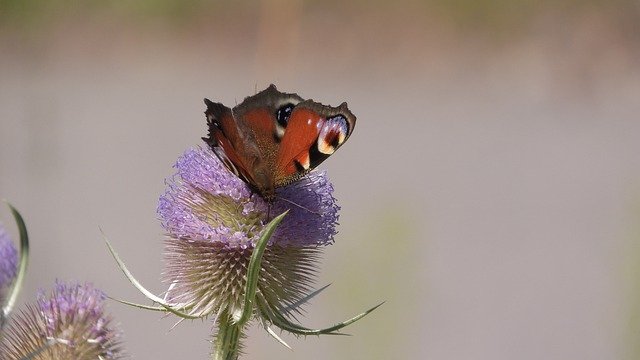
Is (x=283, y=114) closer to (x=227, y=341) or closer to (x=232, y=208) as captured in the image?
(x=232, y=208)

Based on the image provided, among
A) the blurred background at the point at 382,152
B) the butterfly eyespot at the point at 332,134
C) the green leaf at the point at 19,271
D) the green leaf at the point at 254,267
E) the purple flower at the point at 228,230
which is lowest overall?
the green leaf at the point at 19,271

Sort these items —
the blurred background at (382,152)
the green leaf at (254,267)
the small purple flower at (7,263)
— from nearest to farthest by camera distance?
the green leaf at (254,267)
the small purple flower at (7,263)
the blurred background at (382,152)

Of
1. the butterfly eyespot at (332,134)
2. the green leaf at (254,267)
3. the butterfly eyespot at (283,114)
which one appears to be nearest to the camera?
the green leaf at (254,267)

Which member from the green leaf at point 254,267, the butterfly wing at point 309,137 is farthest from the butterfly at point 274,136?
the green leaf at point 254,267

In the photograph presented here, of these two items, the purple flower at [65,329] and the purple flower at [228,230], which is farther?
the purple flower at [228,230]

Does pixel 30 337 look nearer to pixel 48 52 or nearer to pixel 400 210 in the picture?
pixel 400 210

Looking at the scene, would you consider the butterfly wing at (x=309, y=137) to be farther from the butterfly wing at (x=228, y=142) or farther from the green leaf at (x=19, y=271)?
the green leaf at (x=19, y=271)

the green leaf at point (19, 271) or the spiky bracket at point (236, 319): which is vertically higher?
the spiky bracket at point (236, 319)

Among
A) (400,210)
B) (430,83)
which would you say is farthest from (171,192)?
(430,83)
